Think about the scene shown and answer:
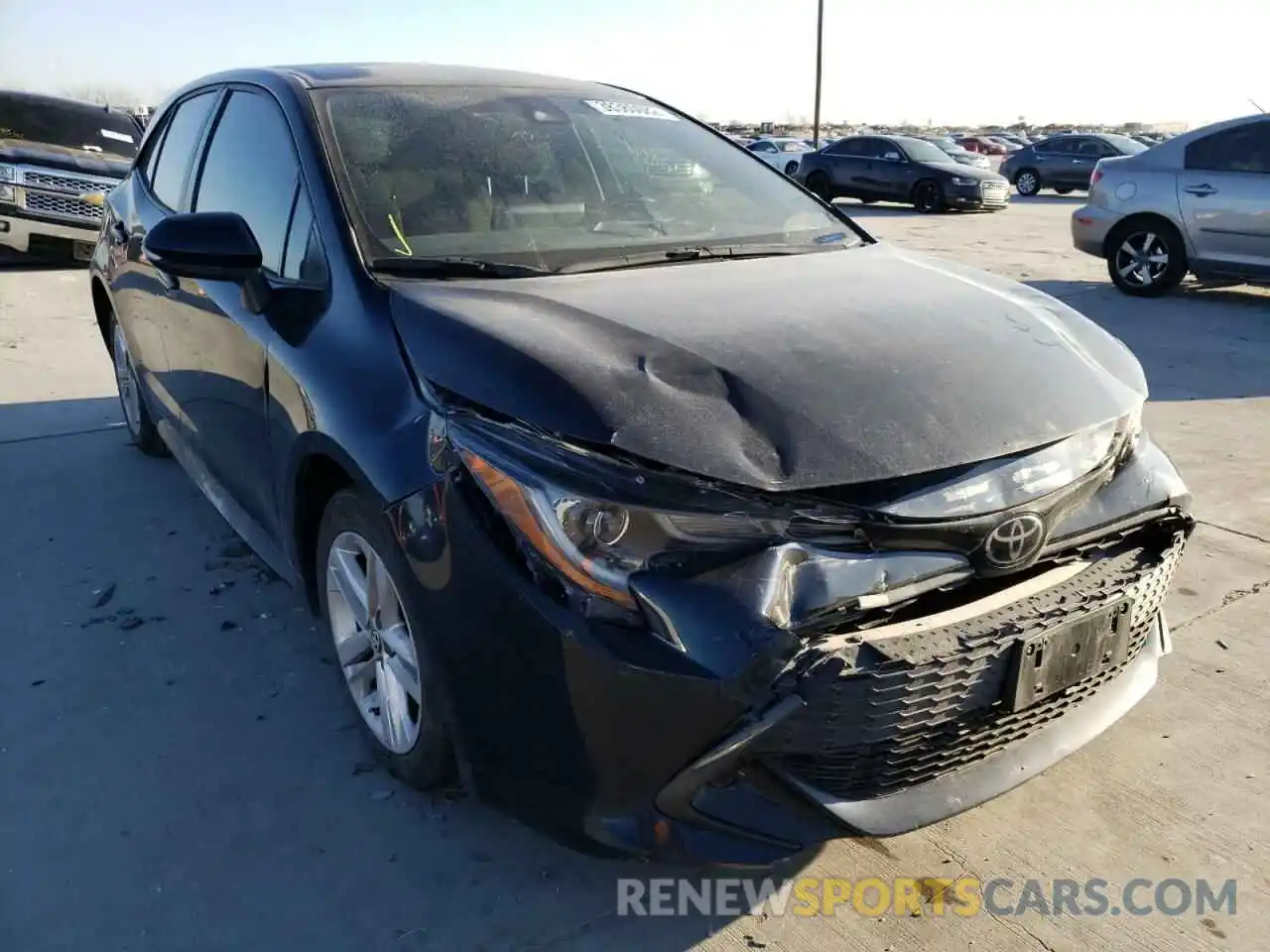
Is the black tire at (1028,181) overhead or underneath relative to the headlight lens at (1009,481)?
underneath

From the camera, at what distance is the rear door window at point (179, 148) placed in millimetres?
3709

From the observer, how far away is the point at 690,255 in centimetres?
289

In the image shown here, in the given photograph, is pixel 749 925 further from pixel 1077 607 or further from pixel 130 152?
pixel 130 152

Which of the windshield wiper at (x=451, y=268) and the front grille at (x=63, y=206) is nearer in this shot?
the windshield wiper at (x=451, y=268)

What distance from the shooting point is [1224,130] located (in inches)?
344

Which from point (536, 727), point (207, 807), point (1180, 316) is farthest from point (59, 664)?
point (1180, 316)

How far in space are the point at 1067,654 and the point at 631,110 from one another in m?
2.35

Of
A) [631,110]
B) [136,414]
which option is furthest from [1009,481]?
[136,414]

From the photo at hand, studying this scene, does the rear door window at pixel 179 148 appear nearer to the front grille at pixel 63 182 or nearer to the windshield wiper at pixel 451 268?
the windshield wiper at pixel 451 268

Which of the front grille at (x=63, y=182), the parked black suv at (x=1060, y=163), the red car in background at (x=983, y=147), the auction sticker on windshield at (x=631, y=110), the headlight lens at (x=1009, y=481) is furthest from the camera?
the red car in background at (x=983, y=147)

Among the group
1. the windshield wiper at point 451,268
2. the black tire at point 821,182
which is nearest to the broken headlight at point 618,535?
the windshield wiper at point 451,268

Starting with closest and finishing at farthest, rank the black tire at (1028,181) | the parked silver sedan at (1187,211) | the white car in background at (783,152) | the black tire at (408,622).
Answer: the black tire at (408,622), the parked silver sedan at (1187,211), the white car in background at (783,152), the black tire at (1028,181)

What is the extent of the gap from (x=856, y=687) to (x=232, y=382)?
2036mm

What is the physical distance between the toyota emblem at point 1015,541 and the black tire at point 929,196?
59.3 ft
